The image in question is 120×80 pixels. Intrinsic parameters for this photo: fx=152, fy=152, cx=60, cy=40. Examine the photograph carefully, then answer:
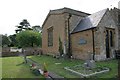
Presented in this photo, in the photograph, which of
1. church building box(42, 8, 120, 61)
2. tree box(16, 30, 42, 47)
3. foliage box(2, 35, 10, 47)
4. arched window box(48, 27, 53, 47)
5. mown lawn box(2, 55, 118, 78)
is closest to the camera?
mown lawn box(2, 55, 118, 78)

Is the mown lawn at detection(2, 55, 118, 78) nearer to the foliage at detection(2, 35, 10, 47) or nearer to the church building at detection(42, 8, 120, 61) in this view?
the church building at detection(42, 8, 120, 61)

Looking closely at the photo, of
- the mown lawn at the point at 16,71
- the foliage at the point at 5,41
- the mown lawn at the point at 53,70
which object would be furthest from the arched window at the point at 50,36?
the foliage at the point at 5,41

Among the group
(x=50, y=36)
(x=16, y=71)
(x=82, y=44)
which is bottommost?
(x=16, y=71)

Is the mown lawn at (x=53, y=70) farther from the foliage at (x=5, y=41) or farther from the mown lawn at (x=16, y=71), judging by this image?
the foliage at (x=5, y=41)

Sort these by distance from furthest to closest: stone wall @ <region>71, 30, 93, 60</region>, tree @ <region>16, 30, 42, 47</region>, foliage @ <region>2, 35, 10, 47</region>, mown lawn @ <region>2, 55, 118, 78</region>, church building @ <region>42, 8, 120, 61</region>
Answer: foliage @ <region>2, 35, 10, 47</region>
tree @ <region>16, 30, 42, 47</region>
stone wall @ <region>71, 30, 93, 60</region>
church building @ <region>42, 8, 120, 61</region>
mown lawn @ <region>2, 55, 118, 78</region>

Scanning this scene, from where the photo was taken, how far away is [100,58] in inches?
756

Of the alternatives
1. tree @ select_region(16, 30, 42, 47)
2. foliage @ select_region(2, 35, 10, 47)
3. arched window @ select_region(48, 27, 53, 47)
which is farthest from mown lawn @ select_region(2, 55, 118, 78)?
foliage @ select_region(2, 35, 10, 47)

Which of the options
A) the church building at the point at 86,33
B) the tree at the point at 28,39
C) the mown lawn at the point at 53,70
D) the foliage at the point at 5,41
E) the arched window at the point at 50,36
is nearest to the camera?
the mown lawn at the point at 53,70

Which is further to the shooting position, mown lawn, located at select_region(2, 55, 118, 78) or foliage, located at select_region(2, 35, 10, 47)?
foliage, located at select_region(2, 35, 10, 47)

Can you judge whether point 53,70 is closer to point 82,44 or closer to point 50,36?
point 82,44

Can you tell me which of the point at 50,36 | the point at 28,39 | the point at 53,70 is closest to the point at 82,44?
the point at 53,70

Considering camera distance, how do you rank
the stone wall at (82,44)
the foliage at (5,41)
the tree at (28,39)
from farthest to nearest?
the foliage at (5,41), the tree at (28,39), the stone wall at (82,44)

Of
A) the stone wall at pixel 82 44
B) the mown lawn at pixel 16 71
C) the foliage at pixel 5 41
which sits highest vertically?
the foliage at pixel 5 41

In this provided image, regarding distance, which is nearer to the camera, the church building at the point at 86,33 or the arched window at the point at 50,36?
the church building at the point at 86,33
